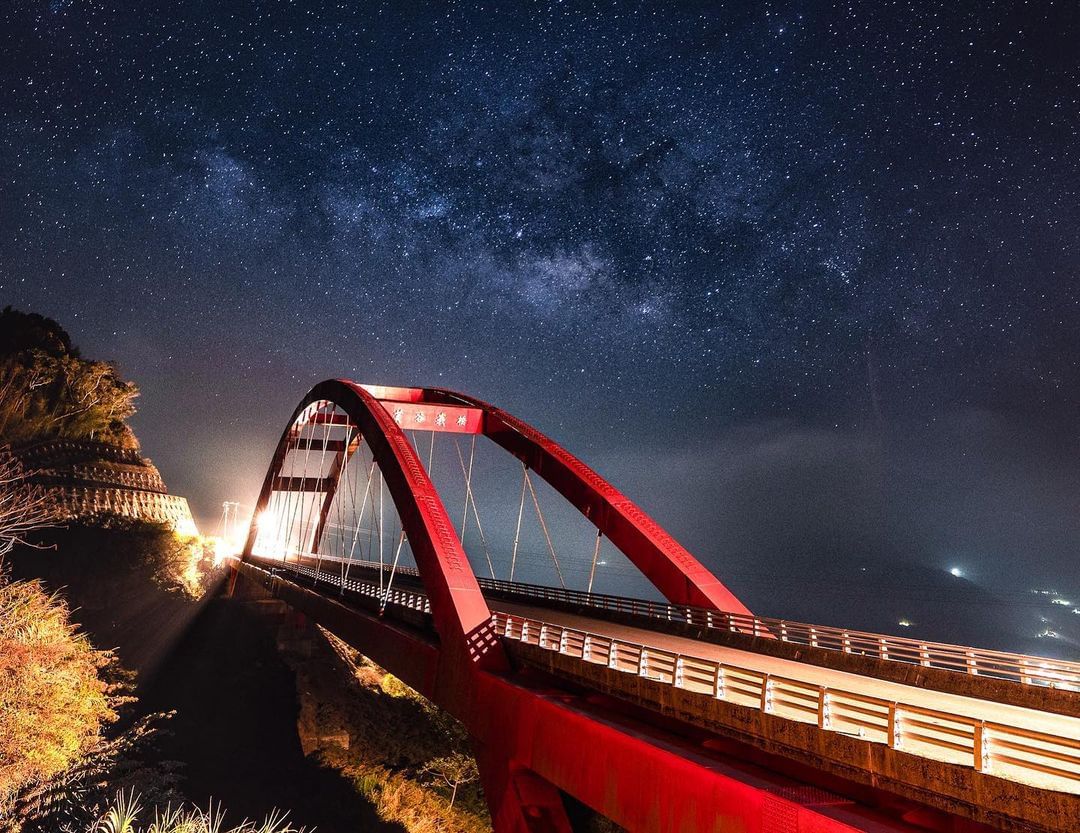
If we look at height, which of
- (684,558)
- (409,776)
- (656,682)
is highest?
(684,558)

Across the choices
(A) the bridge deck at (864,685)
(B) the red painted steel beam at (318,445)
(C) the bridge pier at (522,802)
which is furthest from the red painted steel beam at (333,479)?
(C) the bridge pier at (522,802)

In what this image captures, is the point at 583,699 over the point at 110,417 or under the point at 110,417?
under

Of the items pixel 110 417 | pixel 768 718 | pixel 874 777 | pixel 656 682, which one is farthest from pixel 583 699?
pixel 110 417

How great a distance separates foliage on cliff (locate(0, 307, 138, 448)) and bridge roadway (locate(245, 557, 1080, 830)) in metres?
44.2

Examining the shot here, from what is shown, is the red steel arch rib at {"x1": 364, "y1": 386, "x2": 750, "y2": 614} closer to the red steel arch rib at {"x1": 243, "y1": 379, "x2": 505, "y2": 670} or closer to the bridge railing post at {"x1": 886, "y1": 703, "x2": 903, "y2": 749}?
the red steel arch rib at {"x1": 243, "y1": 379, "x2": 505, "y2": 670}

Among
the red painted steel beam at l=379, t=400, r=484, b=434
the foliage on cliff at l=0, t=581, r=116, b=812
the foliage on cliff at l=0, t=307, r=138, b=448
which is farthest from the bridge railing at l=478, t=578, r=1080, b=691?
the foliage on cliff at l=0, t=307, r=138, b=448

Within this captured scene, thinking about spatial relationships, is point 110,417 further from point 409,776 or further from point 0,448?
point 409,776

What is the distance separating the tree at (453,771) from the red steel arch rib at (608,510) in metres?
9.30

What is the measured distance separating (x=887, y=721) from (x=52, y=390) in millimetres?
53113

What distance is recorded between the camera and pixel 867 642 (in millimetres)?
14477

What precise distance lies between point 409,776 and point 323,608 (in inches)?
259

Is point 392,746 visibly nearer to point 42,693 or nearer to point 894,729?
point 42,693

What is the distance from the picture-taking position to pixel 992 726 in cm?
596

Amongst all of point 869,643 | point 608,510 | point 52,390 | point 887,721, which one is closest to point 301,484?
point 52,390
